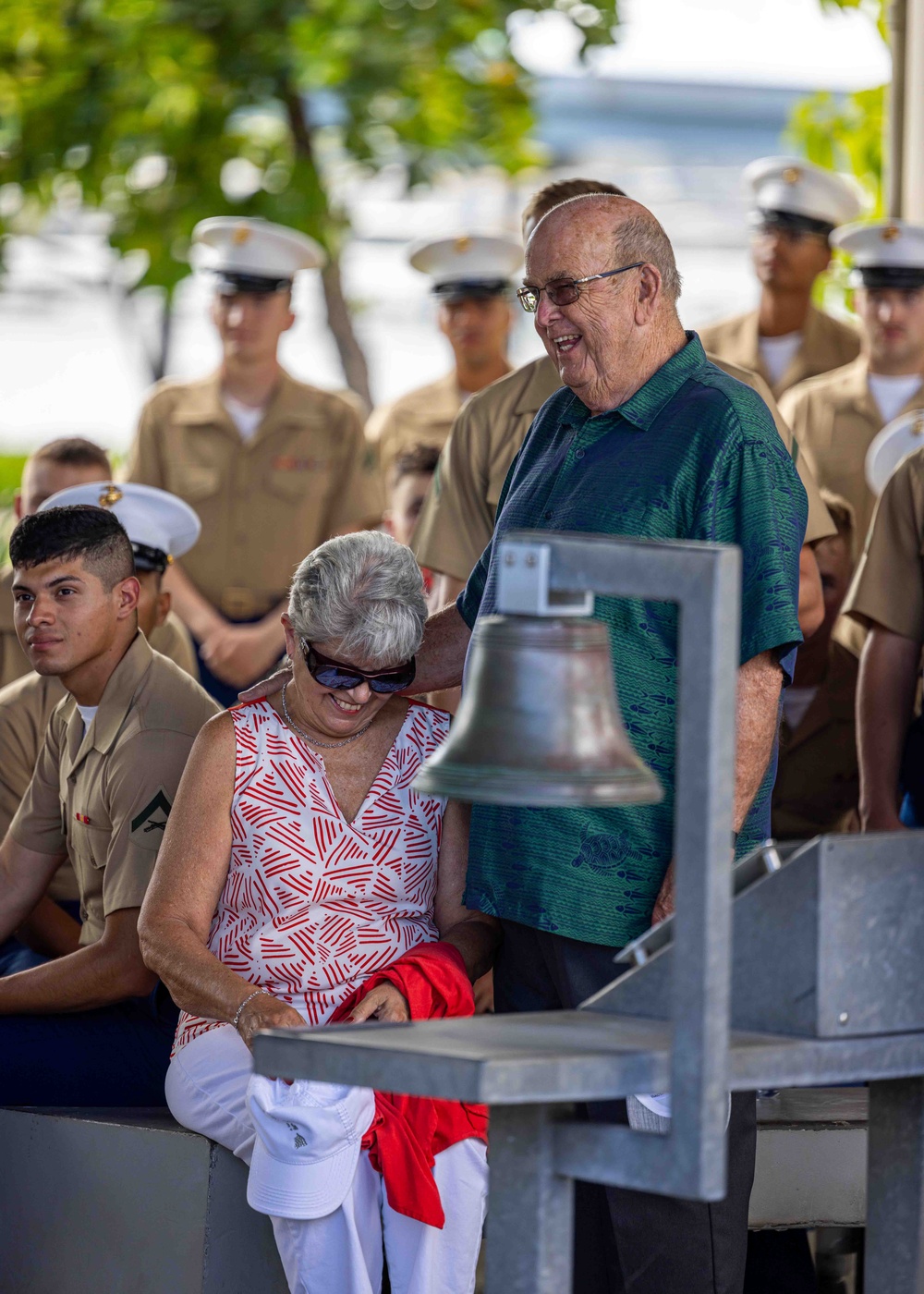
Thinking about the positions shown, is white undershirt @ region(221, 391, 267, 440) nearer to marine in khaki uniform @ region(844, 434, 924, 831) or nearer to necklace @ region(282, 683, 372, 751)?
marine in khaki uniform @ region(844, 434, 924, 831)

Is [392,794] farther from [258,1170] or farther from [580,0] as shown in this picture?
[580,0]

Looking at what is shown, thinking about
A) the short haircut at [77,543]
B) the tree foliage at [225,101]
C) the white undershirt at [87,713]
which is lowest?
the white undershirt at [87,713]

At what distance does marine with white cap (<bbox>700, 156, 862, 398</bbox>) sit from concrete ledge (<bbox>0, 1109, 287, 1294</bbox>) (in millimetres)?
3144

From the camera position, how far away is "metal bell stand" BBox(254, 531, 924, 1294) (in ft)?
5.47

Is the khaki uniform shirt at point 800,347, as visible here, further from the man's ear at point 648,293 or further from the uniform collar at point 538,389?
the man's ear at point 648,293

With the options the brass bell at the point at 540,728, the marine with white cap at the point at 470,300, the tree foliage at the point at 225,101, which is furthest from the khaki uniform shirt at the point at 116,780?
the tree foliage at the point at 225,101

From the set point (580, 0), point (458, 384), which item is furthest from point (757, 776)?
point (580, 0)

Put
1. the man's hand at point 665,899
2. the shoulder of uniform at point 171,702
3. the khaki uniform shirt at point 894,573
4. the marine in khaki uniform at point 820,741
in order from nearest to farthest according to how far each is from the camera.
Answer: the man's hand at point 665,899
the shoulder of uniform at point 171,702
the khaki uniform shirt at point 894,573
the marine in khaki uniform at point 820,741

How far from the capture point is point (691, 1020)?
1667mm

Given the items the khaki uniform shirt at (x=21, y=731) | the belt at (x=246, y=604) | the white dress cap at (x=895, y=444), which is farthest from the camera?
the belt at (x=246, y=604)

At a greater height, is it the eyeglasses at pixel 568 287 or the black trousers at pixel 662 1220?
the eyeglasses at pixel 568 287

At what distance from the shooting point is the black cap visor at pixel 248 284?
5.48 meters

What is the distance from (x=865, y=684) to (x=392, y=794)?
4.15 feet

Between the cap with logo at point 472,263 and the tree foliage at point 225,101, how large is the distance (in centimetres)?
172
